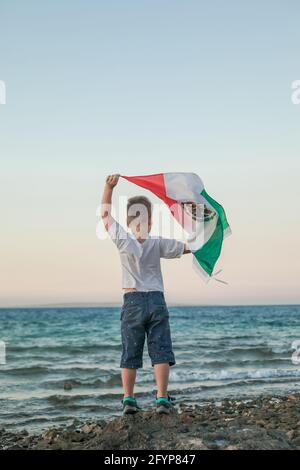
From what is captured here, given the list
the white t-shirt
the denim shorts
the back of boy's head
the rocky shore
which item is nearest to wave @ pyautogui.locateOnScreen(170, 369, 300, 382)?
the rocky shore

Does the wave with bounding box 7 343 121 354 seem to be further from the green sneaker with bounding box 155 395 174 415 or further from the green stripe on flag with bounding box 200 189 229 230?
the green sneaker with bounding box 155 395 174 415

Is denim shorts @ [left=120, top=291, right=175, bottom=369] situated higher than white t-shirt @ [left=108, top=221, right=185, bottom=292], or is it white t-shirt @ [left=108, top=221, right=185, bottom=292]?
white t-shirt @ [left=108, top=221, right=185, bottom=292]

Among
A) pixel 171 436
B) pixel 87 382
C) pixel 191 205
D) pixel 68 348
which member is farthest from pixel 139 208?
pixel 68 348

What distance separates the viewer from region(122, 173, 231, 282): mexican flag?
646cm

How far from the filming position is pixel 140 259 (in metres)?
5.95

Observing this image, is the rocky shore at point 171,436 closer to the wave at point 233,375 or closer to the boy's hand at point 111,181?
the boy's hand at point 111,181

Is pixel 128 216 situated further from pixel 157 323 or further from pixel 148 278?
pixel 157 323

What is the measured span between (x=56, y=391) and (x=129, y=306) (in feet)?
21.3

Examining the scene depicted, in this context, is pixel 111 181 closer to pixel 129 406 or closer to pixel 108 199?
pixel 108 199

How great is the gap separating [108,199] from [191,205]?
→ 107 cm

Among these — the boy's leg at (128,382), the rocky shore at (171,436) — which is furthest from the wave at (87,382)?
the boy's leg at (128,382)

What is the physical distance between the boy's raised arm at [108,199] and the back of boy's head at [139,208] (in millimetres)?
286

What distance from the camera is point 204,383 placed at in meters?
12.3
